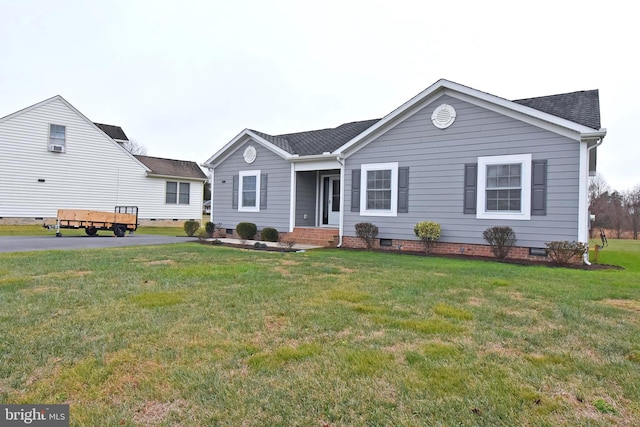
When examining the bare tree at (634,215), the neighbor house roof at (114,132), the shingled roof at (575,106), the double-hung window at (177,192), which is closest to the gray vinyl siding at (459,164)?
the shingled roof at (575,106)

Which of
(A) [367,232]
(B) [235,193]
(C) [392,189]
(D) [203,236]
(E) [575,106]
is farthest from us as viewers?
(B) [235,193]

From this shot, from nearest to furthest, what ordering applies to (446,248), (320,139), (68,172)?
(446,248) < (320,139) < (68,172)

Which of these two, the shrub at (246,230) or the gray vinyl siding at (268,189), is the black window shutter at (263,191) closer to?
the gray vinyl siding at (268,189)

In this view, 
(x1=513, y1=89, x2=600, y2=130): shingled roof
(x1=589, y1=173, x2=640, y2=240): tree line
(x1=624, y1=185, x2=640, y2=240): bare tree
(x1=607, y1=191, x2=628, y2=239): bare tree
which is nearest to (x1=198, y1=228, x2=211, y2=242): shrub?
(x1=513, y1=89, x2=600, y2=130): shingled roof

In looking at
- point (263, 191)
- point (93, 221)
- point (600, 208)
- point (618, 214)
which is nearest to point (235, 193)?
point (263, 191)

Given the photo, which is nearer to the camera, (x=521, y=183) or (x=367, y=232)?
(x=521, y=183)

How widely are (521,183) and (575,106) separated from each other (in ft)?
8.71

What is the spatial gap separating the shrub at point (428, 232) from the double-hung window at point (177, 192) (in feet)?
62.0

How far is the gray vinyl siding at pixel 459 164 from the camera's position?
9.12 metres

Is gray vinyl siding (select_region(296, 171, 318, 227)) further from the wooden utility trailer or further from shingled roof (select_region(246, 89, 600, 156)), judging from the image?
the wooden utility trailer


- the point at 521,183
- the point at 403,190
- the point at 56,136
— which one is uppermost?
the point at 56,136

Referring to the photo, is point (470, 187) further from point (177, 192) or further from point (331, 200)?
point (177, 192)

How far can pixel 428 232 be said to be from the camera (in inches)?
416

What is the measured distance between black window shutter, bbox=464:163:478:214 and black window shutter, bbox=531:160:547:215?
1361mm
